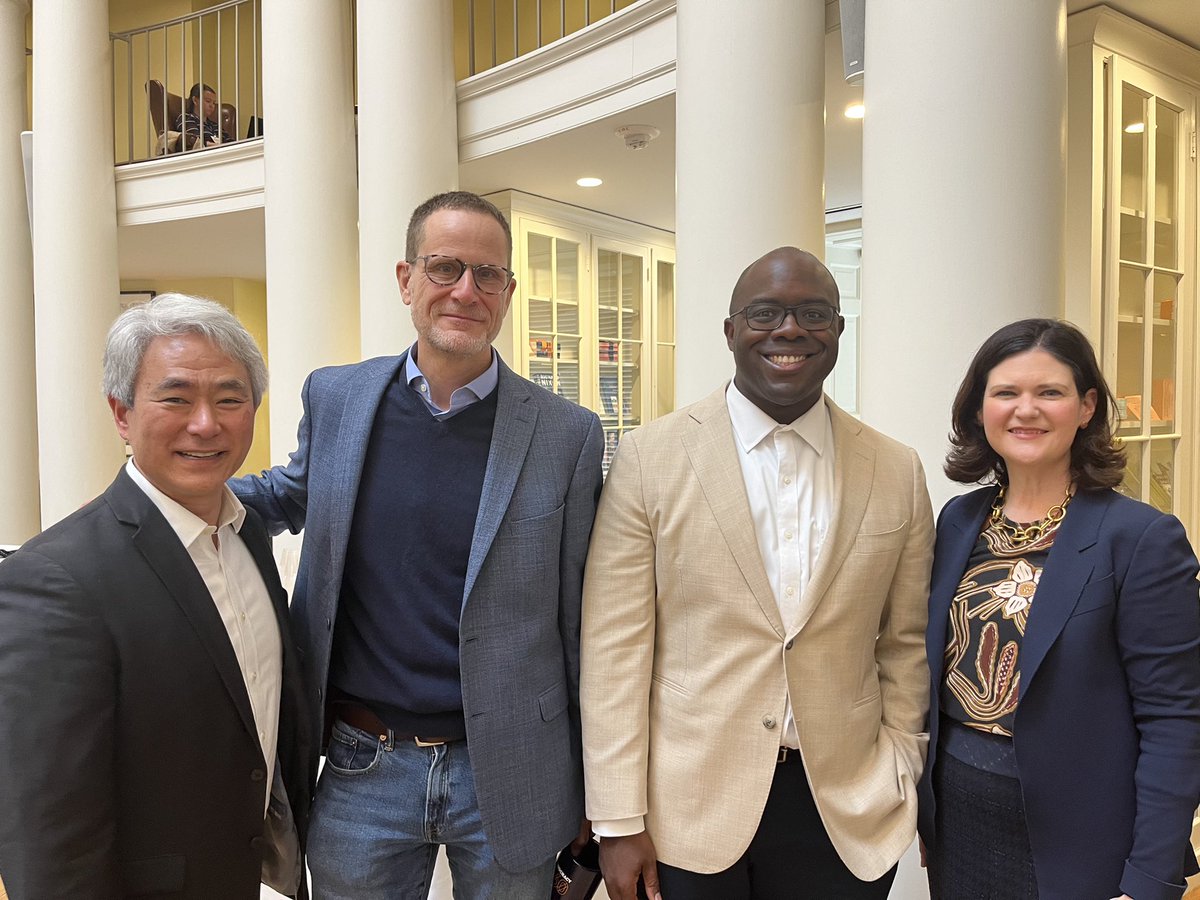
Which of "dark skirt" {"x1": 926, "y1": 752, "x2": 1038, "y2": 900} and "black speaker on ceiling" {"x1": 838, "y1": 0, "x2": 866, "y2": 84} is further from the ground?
"black speaker on ceiling" {"x1": 838, "y1": 0, "x2": 866, "y2": 84}

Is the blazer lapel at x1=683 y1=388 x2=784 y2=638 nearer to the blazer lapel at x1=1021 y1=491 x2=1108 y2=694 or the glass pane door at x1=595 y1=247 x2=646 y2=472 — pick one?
the blazer lapel at x1=1021 y1=491 x2=1108 y2=694

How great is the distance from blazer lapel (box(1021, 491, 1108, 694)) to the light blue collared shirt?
1008mm

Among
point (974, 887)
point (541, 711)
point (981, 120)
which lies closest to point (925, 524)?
point (974, 887)

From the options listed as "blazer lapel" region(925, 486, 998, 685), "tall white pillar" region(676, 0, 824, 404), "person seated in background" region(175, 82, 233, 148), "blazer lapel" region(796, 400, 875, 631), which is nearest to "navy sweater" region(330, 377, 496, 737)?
"blazer lapel" region(796, 400, 875, 631)

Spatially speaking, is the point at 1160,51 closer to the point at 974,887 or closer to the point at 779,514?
the point at 779,514

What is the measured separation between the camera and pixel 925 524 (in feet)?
5.31

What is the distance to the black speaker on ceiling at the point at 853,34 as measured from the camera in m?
2.74

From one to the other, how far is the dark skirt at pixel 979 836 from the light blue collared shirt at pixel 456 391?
1.05 meters

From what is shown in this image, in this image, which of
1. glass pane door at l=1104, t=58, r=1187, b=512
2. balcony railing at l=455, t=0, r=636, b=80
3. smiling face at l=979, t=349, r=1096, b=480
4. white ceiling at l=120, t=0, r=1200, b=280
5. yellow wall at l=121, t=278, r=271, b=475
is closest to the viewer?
smiling face at l=979, t=349, r=1096, b=480

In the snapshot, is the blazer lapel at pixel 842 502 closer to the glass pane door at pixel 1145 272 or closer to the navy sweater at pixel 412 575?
the navy sweater at pixel 412 575

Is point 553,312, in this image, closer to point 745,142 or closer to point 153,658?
point 745,142

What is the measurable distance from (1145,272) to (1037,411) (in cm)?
253

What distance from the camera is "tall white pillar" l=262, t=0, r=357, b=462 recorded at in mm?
4977

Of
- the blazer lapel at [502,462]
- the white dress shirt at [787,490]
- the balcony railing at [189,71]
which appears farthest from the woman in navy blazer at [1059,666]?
the balcony railing at [189,71]
